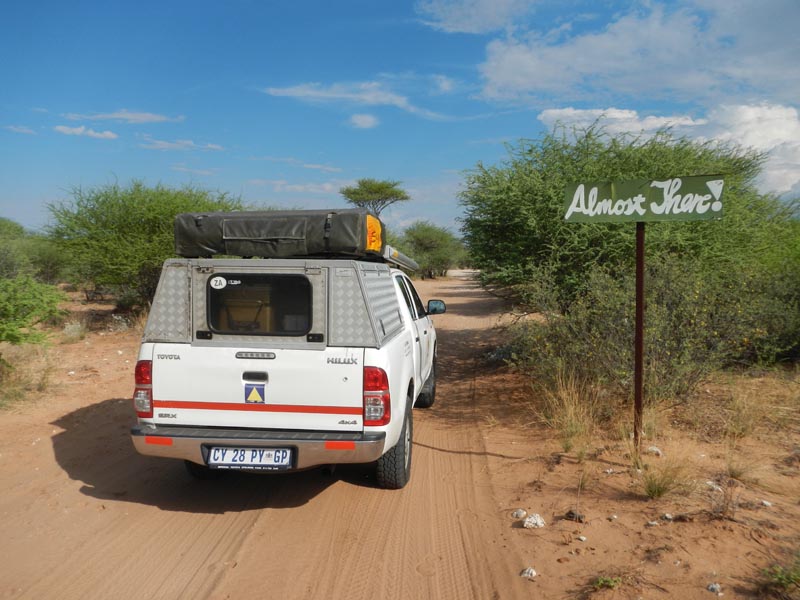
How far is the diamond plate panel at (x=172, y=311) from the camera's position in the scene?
4.39 metres

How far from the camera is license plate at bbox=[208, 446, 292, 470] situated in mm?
4172

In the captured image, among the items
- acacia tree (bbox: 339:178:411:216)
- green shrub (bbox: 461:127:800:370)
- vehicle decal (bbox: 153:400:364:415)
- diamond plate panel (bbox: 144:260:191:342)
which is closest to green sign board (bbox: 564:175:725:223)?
green shrub (bbox: 461:127:800:370)

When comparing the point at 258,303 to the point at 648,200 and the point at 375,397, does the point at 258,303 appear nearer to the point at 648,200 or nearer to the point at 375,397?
the point at 375,397

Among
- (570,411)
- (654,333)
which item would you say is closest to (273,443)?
(570,411)

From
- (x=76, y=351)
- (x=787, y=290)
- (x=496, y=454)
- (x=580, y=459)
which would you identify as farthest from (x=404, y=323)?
(x=76, y=351)

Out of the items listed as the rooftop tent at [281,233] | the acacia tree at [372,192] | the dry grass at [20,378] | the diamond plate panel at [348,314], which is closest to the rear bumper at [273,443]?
the diamond plate panel at [348,314]

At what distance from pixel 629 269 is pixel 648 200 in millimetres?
2835

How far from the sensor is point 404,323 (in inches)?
223

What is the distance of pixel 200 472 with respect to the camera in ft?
16.9

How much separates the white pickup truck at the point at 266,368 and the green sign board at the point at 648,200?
85.7 inches

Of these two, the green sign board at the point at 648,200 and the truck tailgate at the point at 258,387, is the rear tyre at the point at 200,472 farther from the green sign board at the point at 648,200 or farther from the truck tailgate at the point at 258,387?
the green sign board at the point at 648,200

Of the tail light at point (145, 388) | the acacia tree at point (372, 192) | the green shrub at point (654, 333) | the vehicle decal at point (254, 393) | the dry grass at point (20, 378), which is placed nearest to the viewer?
the vehicle decal at point (254, 393)

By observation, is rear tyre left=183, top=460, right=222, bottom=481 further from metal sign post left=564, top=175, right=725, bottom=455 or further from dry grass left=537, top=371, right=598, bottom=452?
metal sign post left=564, top=175, right=725, bottom=455

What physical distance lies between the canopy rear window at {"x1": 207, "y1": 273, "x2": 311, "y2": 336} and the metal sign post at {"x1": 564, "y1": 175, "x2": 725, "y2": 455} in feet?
8.59
